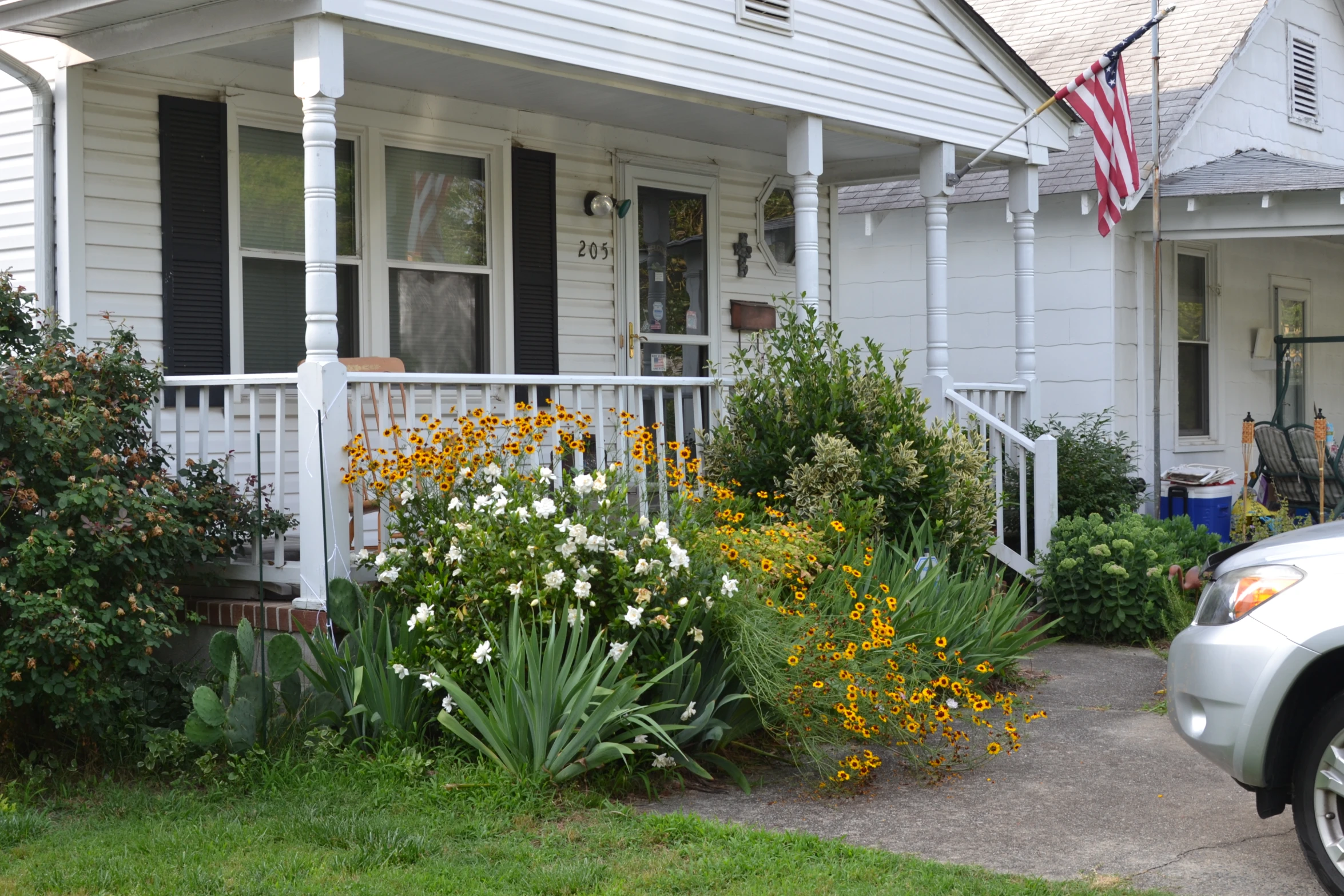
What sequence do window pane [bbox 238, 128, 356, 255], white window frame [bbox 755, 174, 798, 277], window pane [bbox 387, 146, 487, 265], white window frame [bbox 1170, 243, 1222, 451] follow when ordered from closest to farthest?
window pane [bbox 238, 128, 356, 255], window pane [bbox 387, 146, 487, 265], white window frame [bbox 755, 174, 798, 277], white window frame [bbox 1170, 243, 1222, 451]

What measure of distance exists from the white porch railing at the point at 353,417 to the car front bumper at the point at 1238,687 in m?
2.76

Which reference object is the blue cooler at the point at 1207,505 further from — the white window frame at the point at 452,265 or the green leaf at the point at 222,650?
the green leaf at the point at 222,650

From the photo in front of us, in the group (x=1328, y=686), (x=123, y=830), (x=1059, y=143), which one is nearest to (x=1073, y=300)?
(x=1059, y=143)

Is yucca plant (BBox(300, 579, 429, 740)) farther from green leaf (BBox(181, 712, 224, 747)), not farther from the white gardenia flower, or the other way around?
the white gardenia flower

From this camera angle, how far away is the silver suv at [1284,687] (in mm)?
4105

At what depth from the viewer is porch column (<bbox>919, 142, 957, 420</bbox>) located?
32.0 feet

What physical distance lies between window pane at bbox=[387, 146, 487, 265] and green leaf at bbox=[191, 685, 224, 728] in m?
3.83

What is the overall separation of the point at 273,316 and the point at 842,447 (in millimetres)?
3257

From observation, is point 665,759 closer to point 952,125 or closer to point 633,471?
point 633,471

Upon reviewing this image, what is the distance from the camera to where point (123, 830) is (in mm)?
4977

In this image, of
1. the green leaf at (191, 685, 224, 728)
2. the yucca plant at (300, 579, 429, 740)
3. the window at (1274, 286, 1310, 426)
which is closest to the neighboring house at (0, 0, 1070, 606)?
the yucca plant at (300, 579, 429, 740)

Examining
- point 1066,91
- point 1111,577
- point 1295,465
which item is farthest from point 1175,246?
point 1111,577

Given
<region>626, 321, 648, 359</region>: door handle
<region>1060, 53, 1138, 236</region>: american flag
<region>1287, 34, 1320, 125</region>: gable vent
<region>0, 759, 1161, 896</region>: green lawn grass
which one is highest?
<region>1287, 34, 1320, 125</region>: gable vent

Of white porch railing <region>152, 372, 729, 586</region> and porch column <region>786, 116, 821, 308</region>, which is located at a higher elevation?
porch column <region>786, 116, 821, 308</region>
